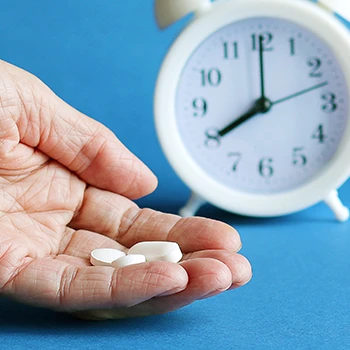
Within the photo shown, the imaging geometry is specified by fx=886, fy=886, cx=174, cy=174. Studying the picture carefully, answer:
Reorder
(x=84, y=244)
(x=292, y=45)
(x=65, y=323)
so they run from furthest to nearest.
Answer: (x=292, y=45), (x=84, y=244), (x=65, y=323)

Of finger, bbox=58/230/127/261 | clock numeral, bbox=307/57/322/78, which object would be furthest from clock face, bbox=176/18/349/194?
finger, bbox=58/230/127/261

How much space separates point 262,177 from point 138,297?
0.83m

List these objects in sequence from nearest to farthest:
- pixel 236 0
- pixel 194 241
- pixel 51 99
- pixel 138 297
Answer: pixel 138 297 < pixel 194 241 < pixel 51 99 < pixel 236 0

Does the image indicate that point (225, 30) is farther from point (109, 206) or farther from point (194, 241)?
point (194, 241)

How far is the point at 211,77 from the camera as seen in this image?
6.25 ft

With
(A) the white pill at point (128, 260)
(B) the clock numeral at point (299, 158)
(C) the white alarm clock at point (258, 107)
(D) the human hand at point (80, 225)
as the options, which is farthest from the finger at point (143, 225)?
(B) the clock numeral at point (299, 158)

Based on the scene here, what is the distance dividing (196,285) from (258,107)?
2.62 ft

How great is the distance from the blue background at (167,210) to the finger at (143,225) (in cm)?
11

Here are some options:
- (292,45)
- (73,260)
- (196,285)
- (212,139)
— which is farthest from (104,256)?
(292,45)

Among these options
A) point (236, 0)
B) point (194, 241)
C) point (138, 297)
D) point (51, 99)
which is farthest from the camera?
point (236, 0)

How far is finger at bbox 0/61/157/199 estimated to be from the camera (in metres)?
1.44

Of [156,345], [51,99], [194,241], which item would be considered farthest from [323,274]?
[51,99]

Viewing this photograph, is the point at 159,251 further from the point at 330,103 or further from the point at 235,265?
the point at 330,103

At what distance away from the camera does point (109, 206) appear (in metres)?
1.50
